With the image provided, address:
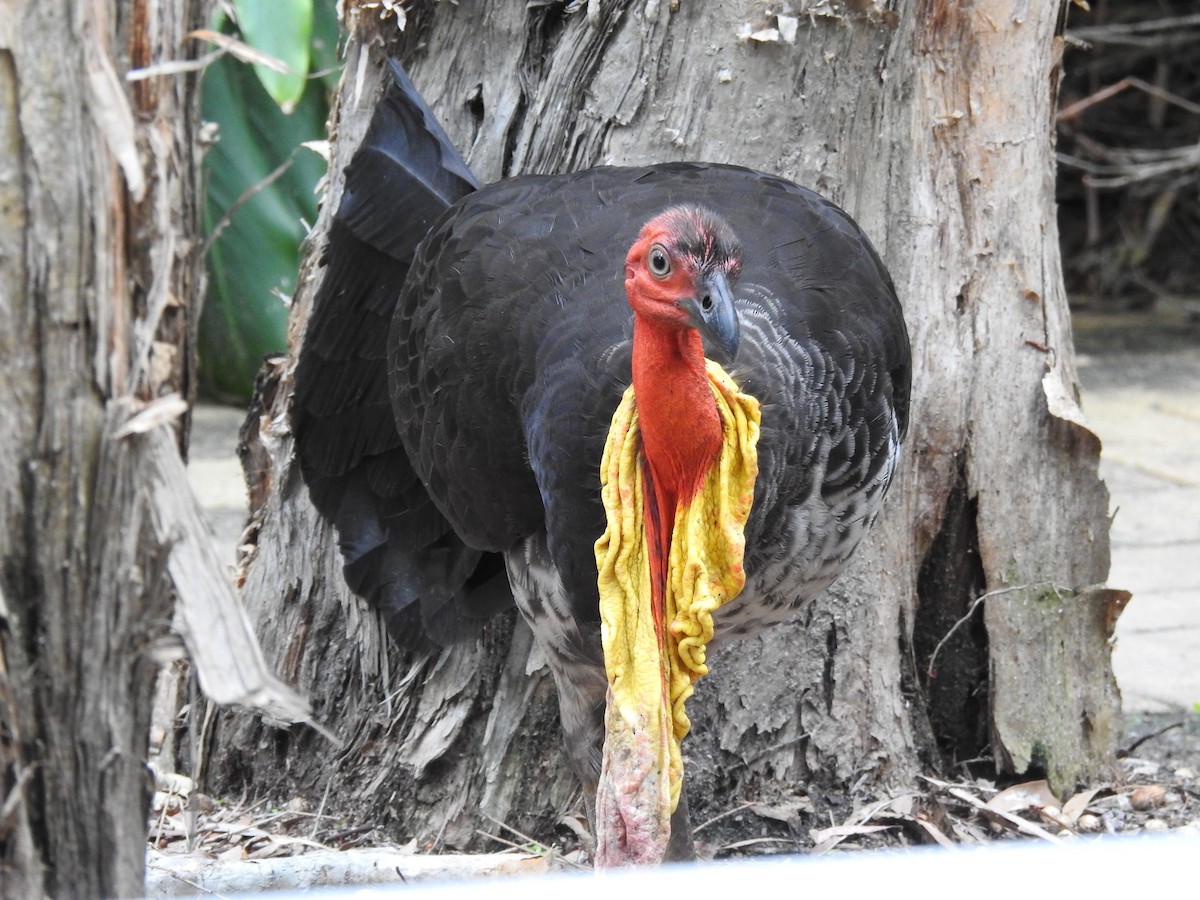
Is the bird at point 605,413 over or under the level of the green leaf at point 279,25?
under

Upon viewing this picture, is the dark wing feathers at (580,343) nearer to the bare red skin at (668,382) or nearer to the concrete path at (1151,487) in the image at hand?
the bare red skin at (668,382)

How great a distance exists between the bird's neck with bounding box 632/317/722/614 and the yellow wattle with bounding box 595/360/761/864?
0.12 feet

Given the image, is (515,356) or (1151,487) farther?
(1151,487)

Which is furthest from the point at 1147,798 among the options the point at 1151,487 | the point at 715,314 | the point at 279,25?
the point at 279,25

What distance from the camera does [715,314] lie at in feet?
7.84

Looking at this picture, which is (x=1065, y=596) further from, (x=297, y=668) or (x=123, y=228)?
(x=123, y=228)

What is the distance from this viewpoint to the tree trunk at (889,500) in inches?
134

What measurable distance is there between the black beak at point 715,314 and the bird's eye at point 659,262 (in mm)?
64

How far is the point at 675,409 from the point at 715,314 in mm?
199

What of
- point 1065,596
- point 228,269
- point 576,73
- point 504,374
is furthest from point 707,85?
point 228,269

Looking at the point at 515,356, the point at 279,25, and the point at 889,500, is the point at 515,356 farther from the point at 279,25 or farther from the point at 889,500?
the point at 279,25

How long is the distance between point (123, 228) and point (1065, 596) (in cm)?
295

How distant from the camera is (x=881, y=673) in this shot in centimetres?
366

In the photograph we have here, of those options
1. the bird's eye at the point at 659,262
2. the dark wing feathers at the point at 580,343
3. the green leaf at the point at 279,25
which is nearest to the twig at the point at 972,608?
the dark wing feathers at the point at 580,343
